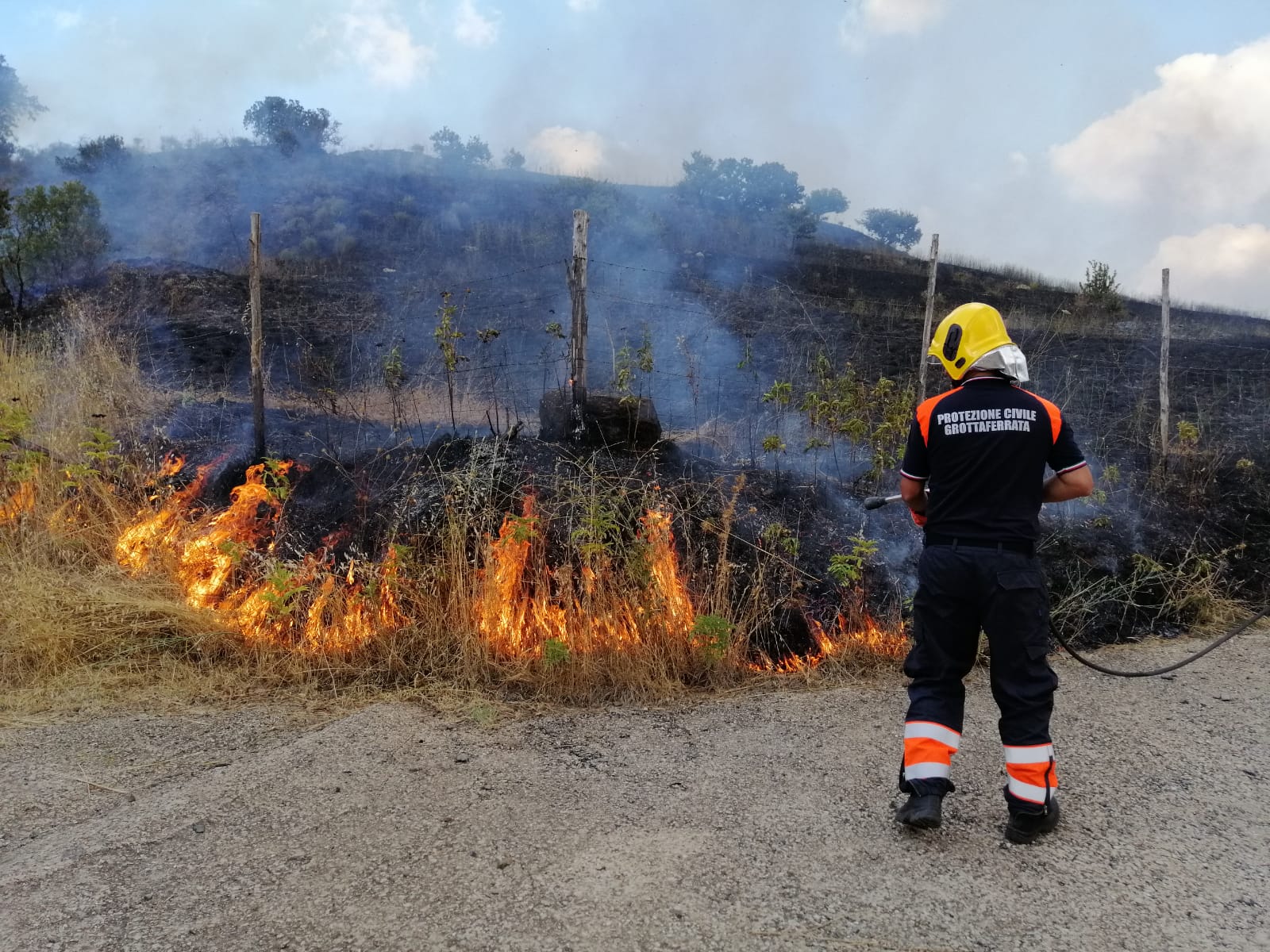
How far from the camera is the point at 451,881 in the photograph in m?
2.76

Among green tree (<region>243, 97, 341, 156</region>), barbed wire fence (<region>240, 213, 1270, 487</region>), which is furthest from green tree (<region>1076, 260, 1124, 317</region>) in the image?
green tree (<region>243, 97, 341, 156</region>)

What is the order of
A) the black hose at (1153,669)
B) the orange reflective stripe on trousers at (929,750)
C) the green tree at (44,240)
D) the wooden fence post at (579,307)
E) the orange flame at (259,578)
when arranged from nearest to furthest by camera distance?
the orange reflective stripe on trousers at (929,750)
the black hose at (1153,669)
the orange flame at (259,578)
the wooden fence post at (579,307)
the green tree at (44,240)

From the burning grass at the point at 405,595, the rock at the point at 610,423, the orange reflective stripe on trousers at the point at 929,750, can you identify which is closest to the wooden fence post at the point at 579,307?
the rock at the point at 610,423

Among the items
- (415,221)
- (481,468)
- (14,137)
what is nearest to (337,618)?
(481,468)

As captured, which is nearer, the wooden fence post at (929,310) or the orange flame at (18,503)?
the orange flame at (18,503)

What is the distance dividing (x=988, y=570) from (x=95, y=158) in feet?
98.5

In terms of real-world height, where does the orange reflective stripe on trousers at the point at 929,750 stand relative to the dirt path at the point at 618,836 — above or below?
above

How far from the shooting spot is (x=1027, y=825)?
3.00m

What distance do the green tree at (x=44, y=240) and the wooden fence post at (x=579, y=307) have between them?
10818mm

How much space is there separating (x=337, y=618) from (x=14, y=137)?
3243 centimetres

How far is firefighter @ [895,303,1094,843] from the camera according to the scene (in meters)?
3.00

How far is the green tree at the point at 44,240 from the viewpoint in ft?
43.7

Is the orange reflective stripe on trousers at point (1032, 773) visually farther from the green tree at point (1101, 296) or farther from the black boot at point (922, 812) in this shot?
the green tree at point (1101, 296)

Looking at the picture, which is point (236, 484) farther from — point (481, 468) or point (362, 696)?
point (362, 696)
